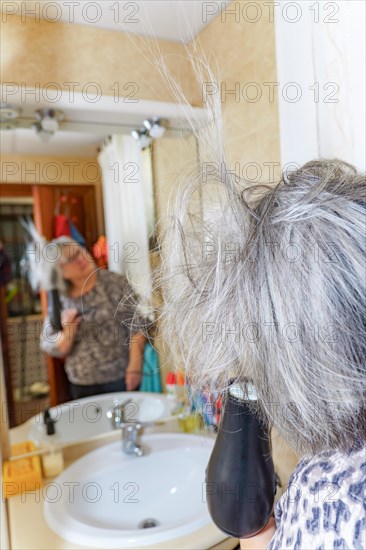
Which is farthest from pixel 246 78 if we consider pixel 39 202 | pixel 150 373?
pixel 150 373

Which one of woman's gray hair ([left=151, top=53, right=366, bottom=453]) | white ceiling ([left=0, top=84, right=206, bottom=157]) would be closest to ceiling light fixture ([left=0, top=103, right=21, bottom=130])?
white ceiling ([left=0, top=84, right=206, bottom=157])

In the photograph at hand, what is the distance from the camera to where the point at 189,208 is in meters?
0.53

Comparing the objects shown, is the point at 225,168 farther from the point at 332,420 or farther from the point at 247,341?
the point at 332,420

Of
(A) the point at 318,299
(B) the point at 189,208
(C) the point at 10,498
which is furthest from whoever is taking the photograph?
(C) the point at 10,498

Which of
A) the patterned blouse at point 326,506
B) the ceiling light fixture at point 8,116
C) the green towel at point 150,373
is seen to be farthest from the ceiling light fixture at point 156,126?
the patterned blouse at point 326,506

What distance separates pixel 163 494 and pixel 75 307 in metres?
0.57

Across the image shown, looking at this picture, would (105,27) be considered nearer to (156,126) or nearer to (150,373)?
(156,126)

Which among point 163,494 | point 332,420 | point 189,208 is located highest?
point 189,208

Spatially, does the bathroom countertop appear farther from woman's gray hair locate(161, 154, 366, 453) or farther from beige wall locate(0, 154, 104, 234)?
beige wall locate(0, 154, 104, 234)

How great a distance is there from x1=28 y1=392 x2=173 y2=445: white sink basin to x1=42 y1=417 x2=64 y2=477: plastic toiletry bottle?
19 mm

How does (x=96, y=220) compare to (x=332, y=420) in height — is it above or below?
above

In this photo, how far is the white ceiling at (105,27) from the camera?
92 centimetres

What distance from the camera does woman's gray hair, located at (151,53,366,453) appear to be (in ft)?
1.27

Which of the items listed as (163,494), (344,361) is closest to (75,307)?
(163,494)
